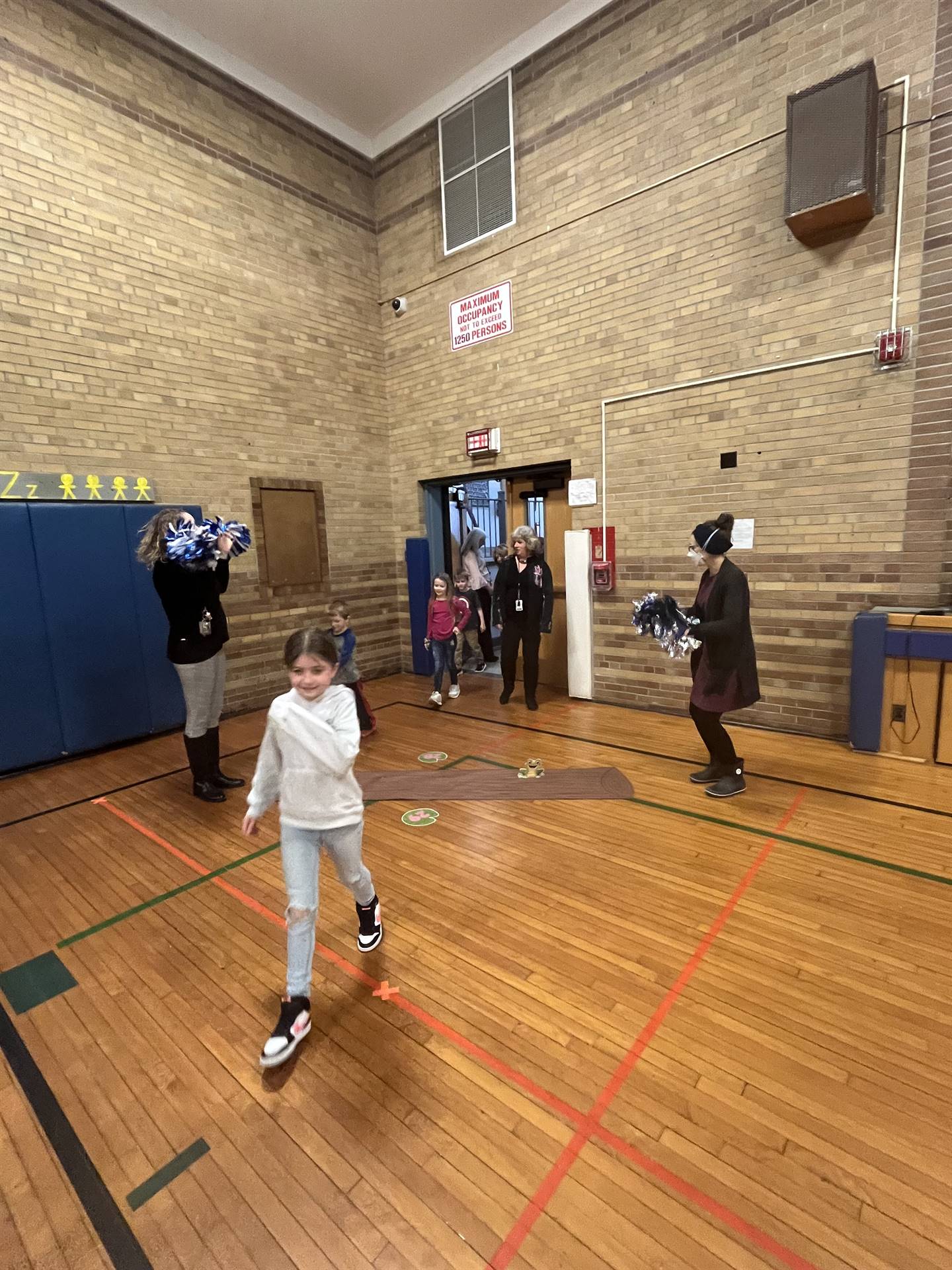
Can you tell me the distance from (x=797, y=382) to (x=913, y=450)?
960 millimetres

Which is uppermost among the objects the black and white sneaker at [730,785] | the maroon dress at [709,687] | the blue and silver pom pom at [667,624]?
the blue and silver pom pom at [667,624]

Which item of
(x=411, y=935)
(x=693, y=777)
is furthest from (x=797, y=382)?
(x=411, y=935)

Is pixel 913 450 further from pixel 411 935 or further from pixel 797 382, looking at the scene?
pixel 411 935

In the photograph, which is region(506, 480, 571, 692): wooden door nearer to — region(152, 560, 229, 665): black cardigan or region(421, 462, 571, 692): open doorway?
region(421, 462, 571, 692): open doorway

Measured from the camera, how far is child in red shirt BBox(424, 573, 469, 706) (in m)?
6.02

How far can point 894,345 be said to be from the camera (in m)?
4.07

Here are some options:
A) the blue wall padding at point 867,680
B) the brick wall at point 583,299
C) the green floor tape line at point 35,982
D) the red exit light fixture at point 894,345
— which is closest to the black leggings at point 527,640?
the brick wall at point 583,299

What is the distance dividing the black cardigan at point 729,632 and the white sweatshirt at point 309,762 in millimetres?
2321

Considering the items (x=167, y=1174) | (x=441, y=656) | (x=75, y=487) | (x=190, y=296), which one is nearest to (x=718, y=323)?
(x=441, y=656)

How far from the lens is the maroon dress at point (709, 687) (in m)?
3.57

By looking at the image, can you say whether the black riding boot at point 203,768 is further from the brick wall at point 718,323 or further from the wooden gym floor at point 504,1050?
the brick wall at point 718,323

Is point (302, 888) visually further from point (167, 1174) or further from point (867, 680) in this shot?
point (867, 680)

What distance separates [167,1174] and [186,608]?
283 cm

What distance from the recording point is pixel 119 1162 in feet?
5.56
